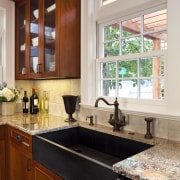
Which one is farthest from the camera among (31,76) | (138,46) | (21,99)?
(21,99)

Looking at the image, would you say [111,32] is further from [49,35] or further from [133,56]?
[49,35]

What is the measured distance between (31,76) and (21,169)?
1028mm

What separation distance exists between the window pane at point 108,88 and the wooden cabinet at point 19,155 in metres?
0.81

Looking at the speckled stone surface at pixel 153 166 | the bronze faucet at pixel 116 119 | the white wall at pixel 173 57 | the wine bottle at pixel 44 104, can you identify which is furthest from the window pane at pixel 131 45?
the wine bottle at pixel 44 104

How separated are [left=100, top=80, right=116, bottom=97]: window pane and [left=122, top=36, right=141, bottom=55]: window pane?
31 cm

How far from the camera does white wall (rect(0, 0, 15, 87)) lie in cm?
262

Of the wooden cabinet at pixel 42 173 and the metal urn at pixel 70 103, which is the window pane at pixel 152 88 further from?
the wooden cabinet at pixel 42 173

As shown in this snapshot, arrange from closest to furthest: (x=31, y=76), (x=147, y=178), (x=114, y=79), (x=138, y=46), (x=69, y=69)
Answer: (x=147, y=178) → (x=138, y=46) → (x=114, y=79) → (x=69, y=69) → (x=31, y=76)

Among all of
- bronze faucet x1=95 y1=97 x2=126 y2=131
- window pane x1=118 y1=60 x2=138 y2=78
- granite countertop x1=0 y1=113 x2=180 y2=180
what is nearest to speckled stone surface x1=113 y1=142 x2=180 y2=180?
granite countertop x1=0 y1=113 x2=180 y2=180

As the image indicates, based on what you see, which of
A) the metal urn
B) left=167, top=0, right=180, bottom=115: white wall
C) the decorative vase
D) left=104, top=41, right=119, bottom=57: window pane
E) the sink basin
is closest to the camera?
the sink basin

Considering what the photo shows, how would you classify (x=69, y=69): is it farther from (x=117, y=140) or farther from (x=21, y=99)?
(x=21, y=99)

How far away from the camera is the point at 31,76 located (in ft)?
7.52

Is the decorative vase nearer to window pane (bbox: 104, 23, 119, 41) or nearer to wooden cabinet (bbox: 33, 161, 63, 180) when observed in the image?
wooden cabinet (bbox: 33, 161, 63, 180)

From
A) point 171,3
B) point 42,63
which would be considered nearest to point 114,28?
point 171,3
